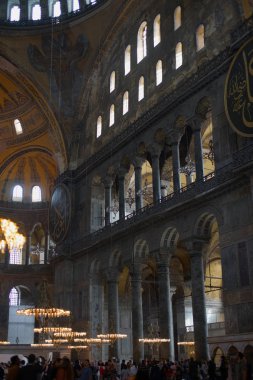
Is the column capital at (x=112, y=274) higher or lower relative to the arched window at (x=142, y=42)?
lower

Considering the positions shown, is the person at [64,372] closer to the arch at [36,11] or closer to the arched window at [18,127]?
the arch at [36,11]

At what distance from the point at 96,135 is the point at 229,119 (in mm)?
10470

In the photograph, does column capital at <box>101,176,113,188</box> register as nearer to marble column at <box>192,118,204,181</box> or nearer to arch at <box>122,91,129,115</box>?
arch at <box>122,91,129,115</box>

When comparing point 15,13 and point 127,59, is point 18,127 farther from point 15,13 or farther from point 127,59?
point 127,59

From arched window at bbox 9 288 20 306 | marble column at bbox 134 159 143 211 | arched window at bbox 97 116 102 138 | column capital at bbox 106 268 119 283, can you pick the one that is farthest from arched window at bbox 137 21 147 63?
arched window at bbox 9 288 20 306

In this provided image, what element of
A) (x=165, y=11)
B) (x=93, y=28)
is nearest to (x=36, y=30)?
(x=93, y=28)

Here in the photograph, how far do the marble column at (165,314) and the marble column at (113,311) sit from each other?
3099 millimetres

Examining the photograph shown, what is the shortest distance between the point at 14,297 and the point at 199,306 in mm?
16063

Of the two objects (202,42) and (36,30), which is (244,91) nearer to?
(202,42)

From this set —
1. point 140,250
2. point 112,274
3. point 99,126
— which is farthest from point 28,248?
point 140,250

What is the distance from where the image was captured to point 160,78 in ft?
61.4

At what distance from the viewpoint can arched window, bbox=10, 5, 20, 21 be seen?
83.2 ft

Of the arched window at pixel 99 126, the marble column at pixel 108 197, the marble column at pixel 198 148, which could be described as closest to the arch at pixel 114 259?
the marble column at pixel 108 197

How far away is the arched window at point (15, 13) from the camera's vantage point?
25359 millimetres
